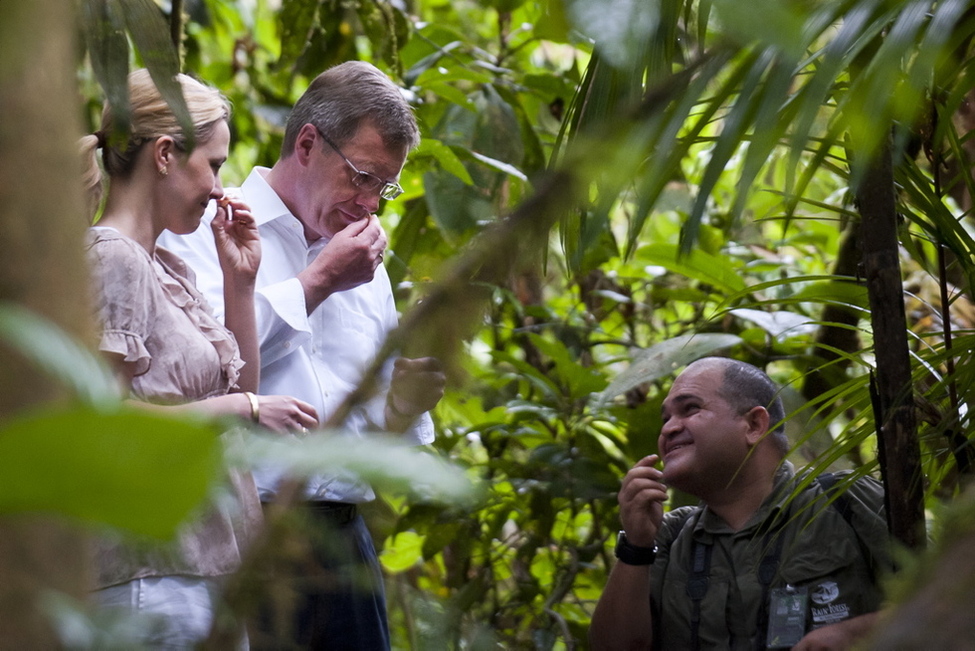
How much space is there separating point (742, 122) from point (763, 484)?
1.46 meters

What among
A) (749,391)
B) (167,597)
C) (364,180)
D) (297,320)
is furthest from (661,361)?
(167,597)

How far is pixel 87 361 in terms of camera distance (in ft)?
1.21

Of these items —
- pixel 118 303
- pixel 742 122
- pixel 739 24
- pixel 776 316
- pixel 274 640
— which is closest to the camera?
pixel 739 24

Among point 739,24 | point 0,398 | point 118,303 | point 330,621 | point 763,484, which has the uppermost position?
point 739,24

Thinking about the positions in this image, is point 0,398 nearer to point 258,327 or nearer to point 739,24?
point 739,24

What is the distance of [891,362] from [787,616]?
82cm

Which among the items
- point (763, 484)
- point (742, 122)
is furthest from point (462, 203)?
point (742, 122)

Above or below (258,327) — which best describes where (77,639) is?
above

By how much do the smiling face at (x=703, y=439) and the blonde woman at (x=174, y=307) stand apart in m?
0.92

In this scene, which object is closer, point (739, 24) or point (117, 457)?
point (117, 457)

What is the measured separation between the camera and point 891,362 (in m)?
1.23

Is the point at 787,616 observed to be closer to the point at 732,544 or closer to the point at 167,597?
the point at 732,544

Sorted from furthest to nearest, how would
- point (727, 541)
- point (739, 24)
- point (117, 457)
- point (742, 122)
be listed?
point (727, 541) → point (742, 122) → point (739, 24) → point (117, 457)

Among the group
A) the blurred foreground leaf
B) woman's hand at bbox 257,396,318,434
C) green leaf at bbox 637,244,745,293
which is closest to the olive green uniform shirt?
green leaf at bbox 637,244,745,293
